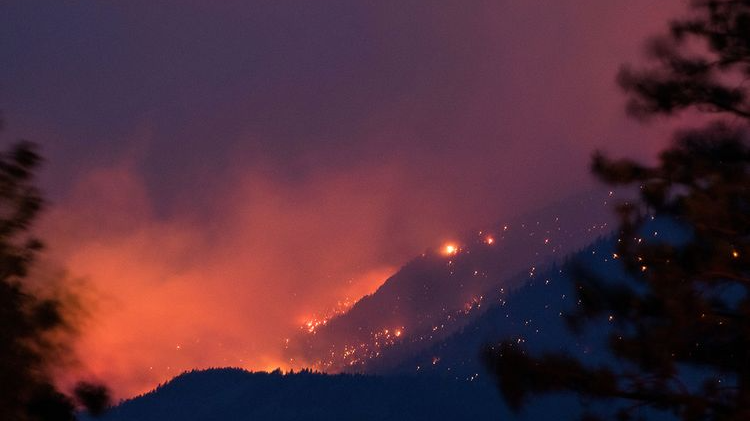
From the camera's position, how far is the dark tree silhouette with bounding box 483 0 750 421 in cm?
1098

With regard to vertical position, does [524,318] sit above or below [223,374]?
below

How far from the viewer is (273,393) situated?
271 ft

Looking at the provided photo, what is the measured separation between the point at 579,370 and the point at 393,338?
126 metres

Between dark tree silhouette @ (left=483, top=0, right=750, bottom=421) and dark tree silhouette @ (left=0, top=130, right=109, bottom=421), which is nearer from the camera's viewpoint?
dark tree silhouette @ (left=0, top=130, right=109, bottom=421)

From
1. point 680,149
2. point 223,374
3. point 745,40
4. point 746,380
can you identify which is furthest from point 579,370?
point 223,374

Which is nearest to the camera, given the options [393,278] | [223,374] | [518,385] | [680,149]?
[518,385]

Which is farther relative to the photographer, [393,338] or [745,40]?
[393,338]

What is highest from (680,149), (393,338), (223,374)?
(393,338)

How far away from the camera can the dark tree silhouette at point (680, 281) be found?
36.0 feet

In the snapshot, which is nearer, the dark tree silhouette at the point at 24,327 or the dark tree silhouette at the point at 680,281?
the dark tree silhouette at the point at 24,327

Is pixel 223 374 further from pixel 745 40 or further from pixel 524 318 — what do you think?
pixel 745 40

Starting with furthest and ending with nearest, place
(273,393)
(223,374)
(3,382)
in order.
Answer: (223,374) < (273,393) < (3,382)

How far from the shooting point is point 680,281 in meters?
11.4

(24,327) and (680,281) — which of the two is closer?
(24,327)
